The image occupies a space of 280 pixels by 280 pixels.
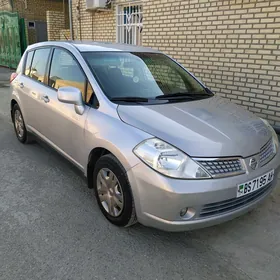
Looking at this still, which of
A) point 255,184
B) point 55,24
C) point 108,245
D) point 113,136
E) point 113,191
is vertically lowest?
point 108,245

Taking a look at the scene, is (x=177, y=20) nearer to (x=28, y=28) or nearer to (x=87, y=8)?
(x=87, y=8)

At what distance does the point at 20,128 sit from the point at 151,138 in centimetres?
322

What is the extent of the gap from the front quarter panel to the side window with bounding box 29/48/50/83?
4.79 ft

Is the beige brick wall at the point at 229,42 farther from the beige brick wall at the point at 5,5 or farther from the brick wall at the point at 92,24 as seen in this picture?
the beige brick wall at the point at 5,5

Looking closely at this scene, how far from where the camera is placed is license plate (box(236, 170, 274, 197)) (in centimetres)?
230

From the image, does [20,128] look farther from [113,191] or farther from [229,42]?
[229,42]

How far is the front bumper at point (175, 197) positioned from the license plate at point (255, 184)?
1.8 inches

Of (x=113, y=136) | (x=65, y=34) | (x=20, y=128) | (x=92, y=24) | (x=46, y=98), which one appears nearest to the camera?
(x=113, y=136)

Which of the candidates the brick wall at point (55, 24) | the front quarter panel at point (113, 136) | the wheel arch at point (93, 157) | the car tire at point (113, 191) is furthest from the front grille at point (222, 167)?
the brick wall at point (55, 24)

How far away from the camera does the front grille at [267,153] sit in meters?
2.53

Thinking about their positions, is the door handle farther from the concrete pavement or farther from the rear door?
the concrete pavement

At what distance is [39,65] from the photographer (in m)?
4.06

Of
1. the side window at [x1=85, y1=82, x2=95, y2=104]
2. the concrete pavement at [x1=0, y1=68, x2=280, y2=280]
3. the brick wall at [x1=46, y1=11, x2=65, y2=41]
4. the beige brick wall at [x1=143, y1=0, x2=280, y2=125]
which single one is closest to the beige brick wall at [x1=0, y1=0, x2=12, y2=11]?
the brick wall at [x1=46, y1=11, x2=65, y2=41]

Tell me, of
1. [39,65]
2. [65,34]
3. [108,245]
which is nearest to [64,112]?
[39,65]
